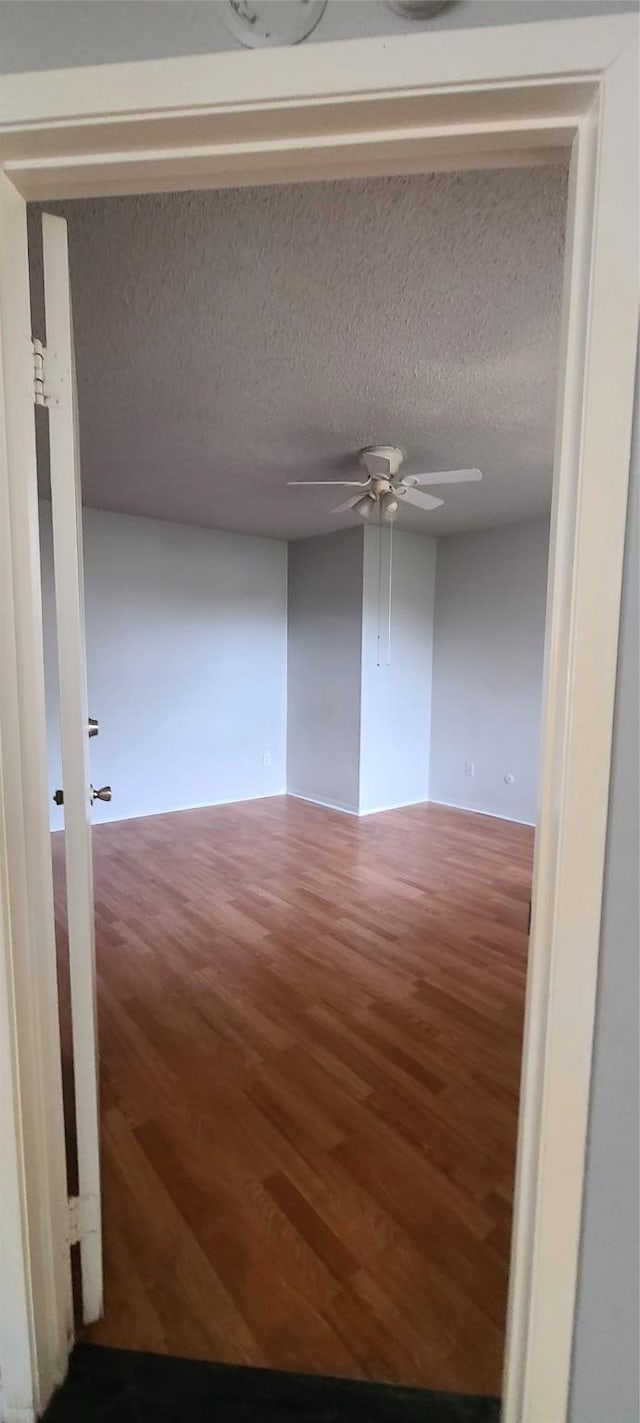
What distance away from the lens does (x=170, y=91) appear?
27.2 inches

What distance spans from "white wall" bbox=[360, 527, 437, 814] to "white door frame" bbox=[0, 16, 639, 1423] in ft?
12.5

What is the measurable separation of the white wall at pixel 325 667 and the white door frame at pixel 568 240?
382cm

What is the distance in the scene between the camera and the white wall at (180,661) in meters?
4.33

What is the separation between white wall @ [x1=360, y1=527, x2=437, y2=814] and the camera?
462 centimetres

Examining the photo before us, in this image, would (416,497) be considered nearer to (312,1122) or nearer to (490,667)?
(490,667)

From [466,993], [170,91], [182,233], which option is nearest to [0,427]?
[170,91]

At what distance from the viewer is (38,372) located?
0.88 meters

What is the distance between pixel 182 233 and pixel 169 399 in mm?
958

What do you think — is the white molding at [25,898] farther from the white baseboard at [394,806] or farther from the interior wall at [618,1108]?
the white baseboard at [394,806]

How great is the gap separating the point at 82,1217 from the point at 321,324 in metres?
2.41

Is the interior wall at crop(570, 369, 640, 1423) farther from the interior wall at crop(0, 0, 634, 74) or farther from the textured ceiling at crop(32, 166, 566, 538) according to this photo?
the textured ceiling at crop(32, 166, 566, 538)

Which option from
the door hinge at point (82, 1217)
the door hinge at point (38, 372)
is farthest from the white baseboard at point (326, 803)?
the door hinge at point (38, 372)

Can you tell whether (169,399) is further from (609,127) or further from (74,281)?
(609,127)

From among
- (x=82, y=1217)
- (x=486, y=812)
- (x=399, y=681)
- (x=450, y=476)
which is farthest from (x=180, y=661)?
→ (x=82, y=1217)
